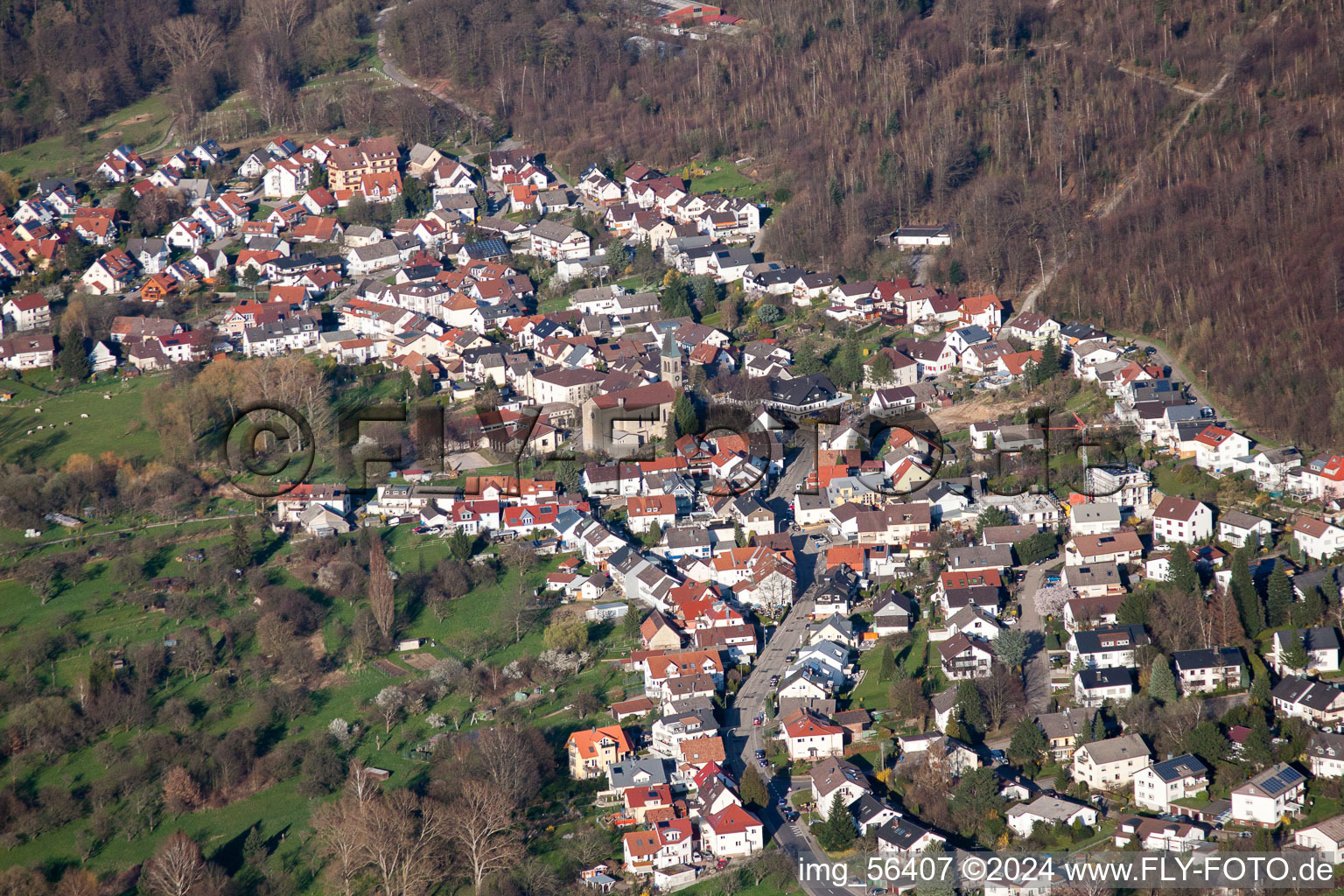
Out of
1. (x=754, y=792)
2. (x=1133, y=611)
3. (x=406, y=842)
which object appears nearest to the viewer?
(x=406, y=842)

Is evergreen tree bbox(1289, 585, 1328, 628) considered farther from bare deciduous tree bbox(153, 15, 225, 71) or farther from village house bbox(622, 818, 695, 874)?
bare deciduous tree bbox(153, 15, 225, 71)

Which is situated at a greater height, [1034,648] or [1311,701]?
[1311,701]

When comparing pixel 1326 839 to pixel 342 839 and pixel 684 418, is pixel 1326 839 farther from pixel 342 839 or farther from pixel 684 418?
pixel 684 418

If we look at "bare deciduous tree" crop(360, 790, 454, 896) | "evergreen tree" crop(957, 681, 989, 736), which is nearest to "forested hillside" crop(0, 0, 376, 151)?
"bare deciduous tree" crop(360, 790, 454, 896)

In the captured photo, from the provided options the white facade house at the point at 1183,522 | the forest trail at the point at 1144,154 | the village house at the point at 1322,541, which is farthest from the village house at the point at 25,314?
the village house at the point at 1322,541

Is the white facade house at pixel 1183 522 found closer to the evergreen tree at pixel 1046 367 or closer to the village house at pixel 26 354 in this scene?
the evergreen tree at pixel 1046 367

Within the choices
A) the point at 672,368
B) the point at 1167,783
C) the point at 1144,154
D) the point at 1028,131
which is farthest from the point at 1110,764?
the point at 1028,131

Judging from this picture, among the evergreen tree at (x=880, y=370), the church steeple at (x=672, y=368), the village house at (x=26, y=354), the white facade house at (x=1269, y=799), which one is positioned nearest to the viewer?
the white facade house at (x=1269, y=799)

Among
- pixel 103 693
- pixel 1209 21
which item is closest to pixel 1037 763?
pixel 103 693
